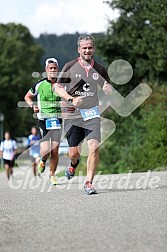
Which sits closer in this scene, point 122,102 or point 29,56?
point 122,102

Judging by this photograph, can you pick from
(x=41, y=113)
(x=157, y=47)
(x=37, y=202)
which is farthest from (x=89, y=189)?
(x=157, y=47)

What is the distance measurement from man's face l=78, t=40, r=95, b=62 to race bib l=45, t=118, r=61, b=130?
8.76ft

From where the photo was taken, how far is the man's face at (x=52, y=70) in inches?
515

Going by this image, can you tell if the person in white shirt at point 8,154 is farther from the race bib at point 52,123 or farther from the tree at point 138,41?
the race bib at point 52,123

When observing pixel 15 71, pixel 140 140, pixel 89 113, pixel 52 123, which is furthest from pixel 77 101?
pixel 15 71

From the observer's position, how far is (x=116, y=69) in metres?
31.3

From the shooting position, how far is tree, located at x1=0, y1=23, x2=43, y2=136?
259 ft

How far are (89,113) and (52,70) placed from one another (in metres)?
2.35

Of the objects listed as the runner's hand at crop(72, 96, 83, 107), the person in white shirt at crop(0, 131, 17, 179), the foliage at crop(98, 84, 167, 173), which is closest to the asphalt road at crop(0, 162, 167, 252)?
the runner's hand at crop(72, 96, 83, 107)

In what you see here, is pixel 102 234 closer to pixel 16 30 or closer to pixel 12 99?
pixel 12 99

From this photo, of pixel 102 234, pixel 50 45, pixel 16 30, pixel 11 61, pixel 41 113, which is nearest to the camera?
pixel 102 234

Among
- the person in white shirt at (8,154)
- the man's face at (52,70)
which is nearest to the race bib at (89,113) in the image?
the man's face at (52,70)

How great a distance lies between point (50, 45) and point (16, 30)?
232 feet

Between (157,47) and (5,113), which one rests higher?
(157,47)
